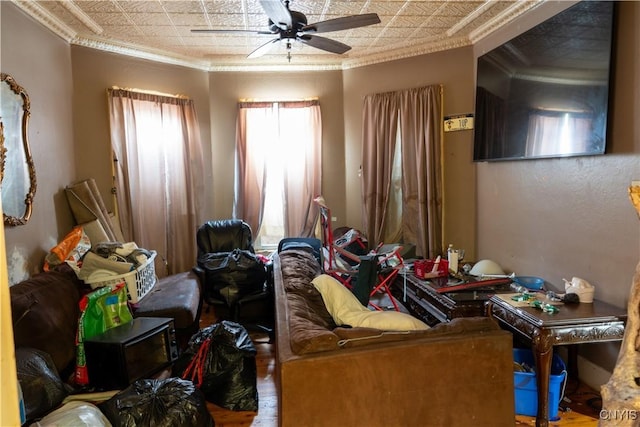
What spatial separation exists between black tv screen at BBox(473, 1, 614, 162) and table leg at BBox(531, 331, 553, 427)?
3.76 feet

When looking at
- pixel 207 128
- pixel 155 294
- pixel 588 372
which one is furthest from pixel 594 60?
pixel 207 128

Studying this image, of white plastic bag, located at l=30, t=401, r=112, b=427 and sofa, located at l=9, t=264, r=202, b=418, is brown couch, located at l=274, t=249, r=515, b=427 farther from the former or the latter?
sofa, located at l=9, t=264, r=202, b=418

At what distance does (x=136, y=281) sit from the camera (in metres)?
3.32

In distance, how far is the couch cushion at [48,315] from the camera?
2.33 meters

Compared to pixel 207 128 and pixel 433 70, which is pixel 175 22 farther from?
pixel 433 70

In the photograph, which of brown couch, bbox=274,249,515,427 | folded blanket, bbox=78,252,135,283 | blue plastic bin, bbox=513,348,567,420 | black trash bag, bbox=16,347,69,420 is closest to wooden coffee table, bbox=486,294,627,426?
blue plastic bin, bbox=513,348,567,420

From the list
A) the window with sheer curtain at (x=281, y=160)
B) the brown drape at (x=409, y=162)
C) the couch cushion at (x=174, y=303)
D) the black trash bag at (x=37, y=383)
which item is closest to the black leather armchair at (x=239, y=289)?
the couch cushion at (x=174, y=303)

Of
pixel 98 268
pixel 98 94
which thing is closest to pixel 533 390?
pixel 98 268

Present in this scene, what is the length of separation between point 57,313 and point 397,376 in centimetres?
207

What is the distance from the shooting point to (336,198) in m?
5.35

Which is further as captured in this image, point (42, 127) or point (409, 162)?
point (409, 162)

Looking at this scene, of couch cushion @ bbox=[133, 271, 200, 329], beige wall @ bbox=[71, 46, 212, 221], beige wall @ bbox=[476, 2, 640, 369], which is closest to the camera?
beige wall @ bbox=[476, 2, 640, 369]

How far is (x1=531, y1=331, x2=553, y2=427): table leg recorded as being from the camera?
226 centimetres

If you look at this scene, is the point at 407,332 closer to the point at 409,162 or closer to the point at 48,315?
the point at 48,315
